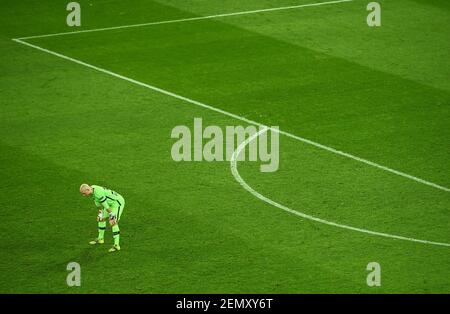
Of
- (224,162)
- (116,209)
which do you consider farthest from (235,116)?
(116,209)

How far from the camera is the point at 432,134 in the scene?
18.7 m

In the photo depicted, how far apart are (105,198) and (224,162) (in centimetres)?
419

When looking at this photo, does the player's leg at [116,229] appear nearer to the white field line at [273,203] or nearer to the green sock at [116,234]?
the green sock at [116,234]

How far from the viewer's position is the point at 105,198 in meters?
13.9

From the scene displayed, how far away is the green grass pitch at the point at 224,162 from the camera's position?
13852mm

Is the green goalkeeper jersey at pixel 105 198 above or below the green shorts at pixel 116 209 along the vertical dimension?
above

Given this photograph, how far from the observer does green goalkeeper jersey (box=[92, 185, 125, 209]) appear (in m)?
13.8

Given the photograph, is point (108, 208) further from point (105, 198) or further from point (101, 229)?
point (101, 229)

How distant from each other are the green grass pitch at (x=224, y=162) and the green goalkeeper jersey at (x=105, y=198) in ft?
2.64

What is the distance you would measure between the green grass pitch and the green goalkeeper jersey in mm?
804

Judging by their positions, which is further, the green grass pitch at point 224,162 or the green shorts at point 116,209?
the green shorts at point 116,209

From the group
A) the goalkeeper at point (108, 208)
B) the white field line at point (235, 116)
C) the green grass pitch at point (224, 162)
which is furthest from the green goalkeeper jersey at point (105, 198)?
the white field line at point (235, 116)

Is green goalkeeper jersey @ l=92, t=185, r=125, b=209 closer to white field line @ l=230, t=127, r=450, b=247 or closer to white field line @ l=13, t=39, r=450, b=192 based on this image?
white field line @ l=230, t=127, r=450, b=247

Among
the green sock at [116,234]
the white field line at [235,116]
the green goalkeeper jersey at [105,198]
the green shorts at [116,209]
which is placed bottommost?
the green sock at [116,234]
